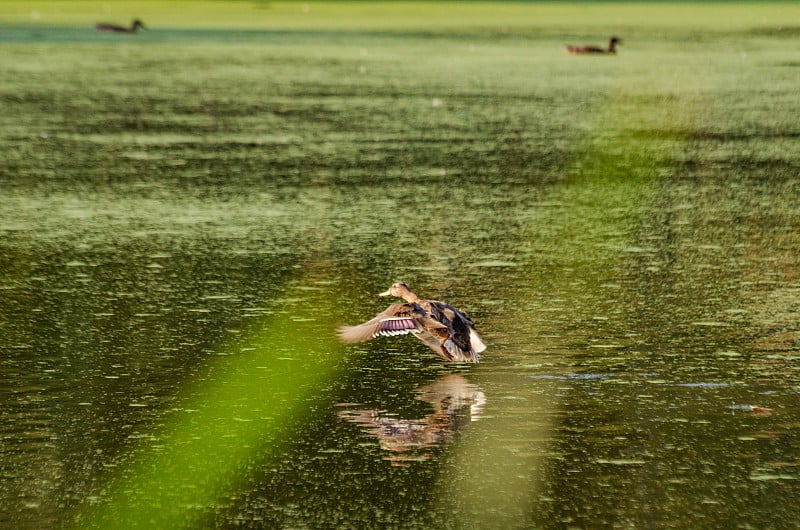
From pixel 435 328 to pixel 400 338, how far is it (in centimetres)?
104

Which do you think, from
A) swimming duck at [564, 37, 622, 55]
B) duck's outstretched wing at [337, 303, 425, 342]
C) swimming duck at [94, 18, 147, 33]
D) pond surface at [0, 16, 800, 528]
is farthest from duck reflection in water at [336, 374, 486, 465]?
swimming duck at [94, 18, 147, 33]

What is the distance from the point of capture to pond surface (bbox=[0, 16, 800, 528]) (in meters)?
5.50

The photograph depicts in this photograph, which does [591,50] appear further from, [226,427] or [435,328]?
[226,427]

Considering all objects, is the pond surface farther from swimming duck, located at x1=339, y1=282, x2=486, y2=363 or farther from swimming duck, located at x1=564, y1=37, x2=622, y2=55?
swimming duck, located at x1=564, y1=37, x2=622, y2=55

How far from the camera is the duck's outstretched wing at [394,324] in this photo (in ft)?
22.9

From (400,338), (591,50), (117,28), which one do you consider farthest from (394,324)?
(117,28)

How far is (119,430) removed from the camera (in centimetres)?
622

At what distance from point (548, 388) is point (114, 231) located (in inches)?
199

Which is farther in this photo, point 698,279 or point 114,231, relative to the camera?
point 114,231

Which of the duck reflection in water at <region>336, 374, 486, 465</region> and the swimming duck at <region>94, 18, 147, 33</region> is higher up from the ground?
the swimming duck at <region>94, 18, 147, 33</region>

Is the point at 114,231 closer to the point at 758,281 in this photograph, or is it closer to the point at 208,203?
the point at 208,203

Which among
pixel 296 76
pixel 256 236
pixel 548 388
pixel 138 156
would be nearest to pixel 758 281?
pixel 548 388

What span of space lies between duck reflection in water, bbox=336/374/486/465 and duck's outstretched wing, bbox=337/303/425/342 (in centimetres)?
29

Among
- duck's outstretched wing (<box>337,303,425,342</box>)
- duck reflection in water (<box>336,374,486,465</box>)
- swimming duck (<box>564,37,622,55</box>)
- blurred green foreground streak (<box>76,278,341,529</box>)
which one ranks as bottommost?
blurred green foreground streak (<box>76,278,341,529</box>)
